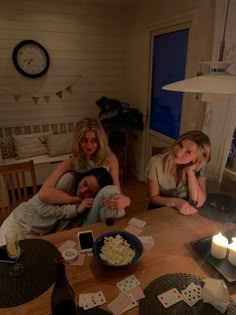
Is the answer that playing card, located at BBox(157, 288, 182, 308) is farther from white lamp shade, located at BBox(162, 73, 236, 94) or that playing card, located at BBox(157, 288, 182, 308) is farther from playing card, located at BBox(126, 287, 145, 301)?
white lamp shade, located at BBox(162, 73, 236, 94)

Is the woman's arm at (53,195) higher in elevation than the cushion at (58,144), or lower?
higher

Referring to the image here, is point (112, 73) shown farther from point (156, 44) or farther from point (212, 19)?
point (212, 19)

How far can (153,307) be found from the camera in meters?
0.92

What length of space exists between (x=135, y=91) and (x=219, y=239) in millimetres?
3020

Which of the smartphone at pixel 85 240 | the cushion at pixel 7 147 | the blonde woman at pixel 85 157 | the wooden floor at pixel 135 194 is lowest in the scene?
the wooden floor at pixel 135 194

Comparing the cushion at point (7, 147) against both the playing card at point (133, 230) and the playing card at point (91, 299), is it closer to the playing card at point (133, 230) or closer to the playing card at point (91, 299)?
the playing card at point (133, 230)

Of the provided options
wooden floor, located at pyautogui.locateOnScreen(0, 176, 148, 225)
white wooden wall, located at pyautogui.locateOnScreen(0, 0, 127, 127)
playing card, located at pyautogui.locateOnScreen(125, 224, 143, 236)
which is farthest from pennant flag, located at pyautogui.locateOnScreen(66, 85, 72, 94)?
playing card, located at pyautogui.locateOnScreen(125, 224, 143, 236)

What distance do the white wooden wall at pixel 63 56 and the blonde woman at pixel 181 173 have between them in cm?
250

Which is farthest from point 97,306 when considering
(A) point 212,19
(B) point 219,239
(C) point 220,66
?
(A) point 212,19

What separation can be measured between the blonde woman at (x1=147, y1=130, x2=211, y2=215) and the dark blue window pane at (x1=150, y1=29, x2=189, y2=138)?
129 centimetres

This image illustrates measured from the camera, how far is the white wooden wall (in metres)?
3.37

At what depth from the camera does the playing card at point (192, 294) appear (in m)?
0.95

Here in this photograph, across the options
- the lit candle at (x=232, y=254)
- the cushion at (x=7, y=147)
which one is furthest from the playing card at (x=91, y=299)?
the cushion at (x=7, y=147)

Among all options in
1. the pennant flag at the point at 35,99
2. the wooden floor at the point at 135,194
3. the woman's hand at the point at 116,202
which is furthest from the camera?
the pennant flag at the point at 35,99
